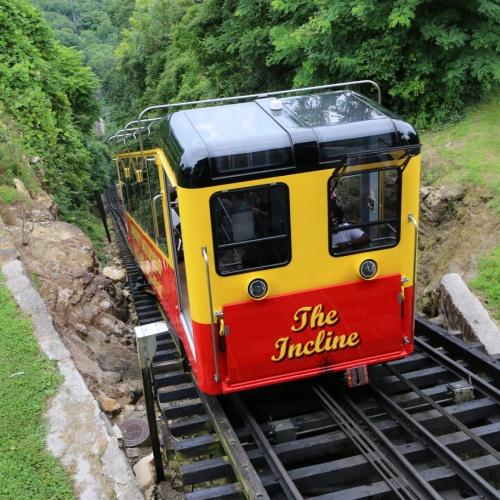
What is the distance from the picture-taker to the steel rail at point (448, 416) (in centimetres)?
497

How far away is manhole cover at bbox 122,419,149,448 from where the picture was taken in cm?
646

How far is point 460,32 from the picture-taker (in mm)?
11828

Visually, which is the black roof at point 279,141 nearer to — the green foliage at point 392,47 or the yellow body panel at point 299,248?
the yellow body panel at point 299,248

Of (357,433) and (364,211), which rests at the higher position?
(364,211)

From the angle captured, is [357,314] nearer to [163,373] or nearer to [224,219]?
[224,219]

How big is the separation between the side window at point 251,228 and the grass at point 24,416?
2350 millimetres

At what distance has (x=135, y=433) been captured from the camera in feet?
21.5

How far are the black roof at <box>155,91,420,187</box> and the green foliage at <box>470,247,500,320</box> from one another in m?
3.99

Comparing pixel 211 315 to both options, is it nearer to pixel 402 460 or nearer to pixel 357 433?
pixel 357 433

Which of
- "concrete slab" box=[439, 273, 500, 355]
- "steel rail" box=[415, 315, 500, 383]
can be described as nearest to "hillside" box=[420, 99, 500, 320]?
"concrete slab" box=[439, 273, 500, 355]

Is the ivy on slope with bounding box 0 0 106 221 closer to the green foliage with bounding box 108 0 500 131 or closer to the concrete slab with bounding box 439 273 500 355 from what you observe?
the green foliage with bounding box 108 0 500 131

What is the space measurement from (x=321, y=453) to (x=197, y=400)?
1532 millimetres

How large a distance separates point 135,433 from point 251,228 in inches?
120

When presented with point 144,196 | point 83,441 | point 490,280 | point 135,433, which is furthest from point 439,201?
point 83,441
